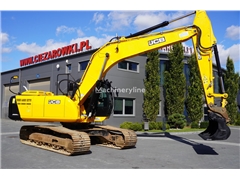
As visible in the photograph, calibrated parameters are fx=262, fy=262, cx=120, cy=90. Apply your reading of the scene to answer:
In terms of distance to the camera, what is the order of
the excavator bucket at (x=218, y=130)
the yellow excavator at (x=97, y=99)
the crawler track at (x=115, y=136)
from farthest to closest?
the crawler track at (x=115, y=136) < the yellow excavator at (x=97, y=99) < the excavator bucket at (x=218, y=130)

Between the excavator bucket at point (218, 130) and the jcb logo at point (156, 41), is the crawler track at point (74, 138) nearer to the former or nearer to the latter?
the excavator bucket at point (218, 130)

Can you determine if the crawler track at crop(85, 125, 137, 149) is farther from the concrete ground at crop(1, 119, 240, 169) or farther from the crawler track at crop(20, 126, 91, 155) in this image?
the crawler track at crop(20, 126, 91, 155)

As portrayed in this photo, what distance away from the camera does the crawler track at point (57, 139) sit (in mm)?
8334

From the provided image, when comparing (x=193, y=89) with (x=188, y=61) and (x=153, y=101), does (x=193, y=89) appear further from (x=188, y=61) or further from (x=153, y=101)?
(x=153, y=101)

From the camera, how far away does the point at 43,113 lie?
32.0ft

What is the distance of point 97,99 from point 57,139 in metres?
2.04

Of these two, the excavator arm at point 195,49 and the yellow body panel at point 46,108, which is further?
the yellow body panel at point 46,108

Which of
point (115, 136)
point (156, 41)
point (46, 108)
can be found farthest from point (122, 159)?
point (156, 41)

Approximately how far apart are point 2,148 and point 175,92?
48.6 ft

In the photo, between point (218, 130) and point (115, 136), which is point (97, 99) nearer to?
point (115, 136)

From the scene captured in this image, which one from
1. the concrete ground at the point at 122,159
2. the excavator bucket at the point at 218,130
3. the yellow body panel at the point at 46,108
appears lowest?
the concrete ground at the point at 122,159

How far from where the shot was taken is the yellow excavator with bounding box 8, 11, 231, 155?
8586mm

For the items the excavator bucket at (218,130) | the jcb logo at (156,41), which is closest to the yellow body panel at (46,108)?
the jcb logo at (156,41)

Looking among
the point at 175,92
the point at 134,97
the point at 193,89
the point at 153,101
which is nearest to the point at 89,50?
the point at 134,97
